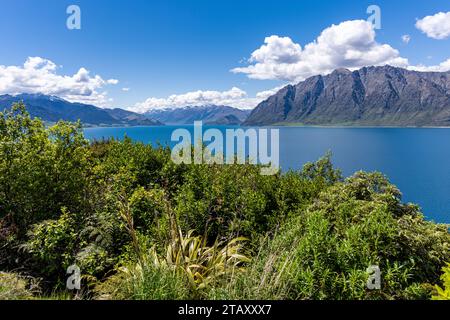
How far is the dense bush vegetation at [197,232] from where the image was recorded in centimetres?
436

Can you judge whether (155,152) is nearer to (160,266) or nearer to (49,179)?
(49,179)

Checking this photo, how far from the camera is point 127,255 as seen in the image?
5633 millimetres

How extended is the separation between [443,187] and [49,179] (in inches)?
2781

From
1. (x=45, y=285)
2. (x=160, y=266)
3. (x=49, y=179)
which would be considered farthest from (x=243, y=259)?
(x=49, y=179)

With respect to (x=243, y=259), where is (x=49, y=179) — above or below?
above

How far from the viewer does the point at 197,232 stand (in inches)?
281

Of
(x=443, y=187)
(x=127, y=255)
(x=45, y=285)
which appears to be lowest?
(x=443, y=187)

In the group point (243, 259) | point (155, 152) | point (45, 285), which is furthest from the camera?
point (155, 152)

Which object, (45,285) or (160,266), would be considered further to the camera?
(45,285)

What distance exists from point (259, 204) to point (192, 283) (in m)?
2.79

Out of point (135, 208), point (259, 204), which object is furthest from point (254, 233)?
point (135, 208)

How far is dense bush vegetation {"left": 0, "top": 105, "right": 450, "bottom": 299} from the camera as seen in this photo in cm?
436

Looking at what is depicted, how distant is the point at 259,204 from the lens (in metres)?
6.82
